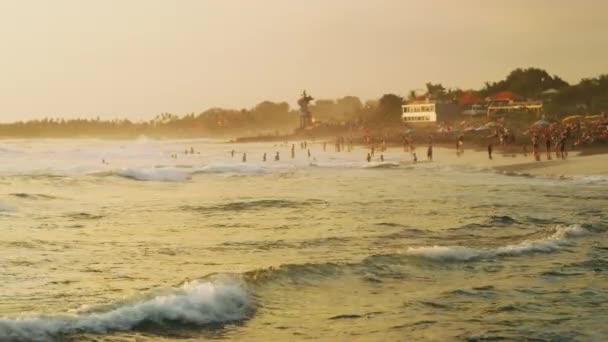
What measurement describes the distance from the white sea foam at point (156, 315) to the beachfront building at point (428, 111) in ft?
318

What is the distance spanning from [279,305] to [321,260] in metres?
3.21

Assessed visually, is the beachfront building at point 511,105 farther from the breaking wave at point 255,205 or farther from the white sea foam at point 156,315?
the white sea foam at point 156,315

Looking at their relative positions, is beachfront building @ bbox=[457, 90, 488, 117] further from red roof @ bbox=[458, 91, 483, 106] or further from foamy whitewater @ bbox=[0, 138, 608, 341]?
foamy whitewater @ bbox=[0, 138, 608, 341]

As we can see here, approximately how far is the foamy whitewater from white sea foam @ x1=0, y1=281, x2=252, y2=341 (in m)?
0.03

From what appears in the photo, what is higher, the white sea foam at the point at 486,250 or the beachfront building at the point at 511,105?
the beachfront building at the point at 511,105

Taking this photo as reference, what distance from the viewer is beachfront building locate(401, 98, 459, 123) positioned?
10581 cm

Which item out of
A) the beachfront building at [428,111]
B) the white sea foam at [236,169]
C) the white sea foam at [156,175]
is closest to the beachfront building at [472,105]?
the beachfront building at [428,111]

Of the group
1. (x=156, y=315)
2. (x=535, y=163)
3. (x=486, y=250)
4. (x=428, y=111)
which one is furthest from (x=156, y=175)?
(x=428, y=111)

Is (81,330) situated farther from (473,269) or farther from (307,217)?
(307,217)

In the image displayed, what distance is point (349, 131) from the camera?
125938 millimetres

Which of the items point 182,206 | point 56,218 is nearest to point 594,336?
point 56,218

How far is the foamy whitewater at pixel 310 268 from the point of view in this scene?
9.38 metres

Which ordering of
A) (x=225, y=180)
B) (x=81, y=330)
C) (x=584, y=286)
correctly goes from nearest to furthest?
(x=81, y=330)
(x=584, y=286)
(x=225, y=180)

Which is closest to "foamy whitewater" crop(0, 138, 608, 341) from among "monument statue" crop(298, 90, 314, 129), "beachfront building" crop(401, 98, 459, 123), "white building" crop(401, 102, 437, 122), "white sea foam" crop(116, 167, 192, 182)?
"white sea foam" crop(116, 167, 192, 182)
